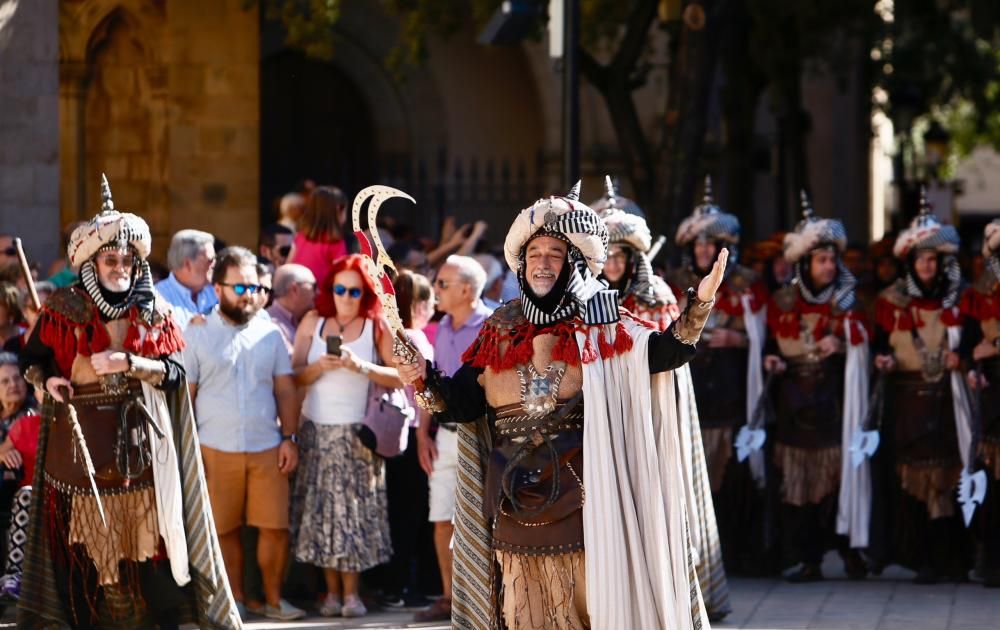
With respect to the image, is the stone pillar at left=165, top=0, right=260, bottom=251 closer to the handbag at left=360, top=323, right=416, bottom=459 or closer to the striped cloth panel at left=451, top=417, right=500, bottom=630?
the handbag at left=360, top=323, right=416, bottom=459

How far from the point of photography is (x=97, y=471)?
9.00 metres

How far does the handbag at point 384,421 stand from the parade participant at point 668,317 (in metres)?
1.28

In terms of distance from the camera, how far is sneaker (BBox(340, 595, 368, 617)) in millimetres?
10484

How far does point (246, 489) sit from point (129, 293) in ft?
5.39

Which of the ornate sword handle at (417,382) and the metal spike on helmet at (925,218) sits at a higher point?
the metal spike on helmet at (925,218)

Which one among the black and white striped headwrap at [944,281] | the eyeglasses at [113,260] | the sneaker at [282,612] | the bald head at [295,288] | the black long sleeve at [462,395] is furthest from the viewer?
the black and white striped headwrap at [944,281]

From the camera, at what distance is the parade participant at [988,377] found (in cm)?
1145

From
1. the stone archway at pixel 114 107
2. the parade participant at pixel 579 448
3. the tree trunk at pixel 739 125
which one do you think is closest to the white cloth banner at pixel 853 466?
the parade participant at pixel 579 448

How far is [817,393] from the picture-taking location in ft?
39.4

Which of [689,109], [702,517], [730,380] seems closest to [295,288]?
[702,517]

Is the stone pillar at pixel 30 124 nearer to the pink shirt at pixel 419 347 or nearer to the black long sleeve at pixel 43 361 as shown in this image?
the pink shirt at pixel 419 347

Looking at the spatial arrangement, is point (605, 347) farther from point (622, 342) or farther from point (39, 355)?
point (39, 355)

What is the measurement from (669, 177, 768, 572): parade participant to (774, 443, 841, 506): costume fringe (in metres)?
0.24

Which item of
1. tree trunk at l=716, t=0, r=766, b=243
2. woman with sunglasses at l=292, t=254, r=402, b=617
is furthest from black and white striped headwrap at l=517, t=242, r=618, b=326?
tree trunk at l=716, t=0, r=766, b=243
